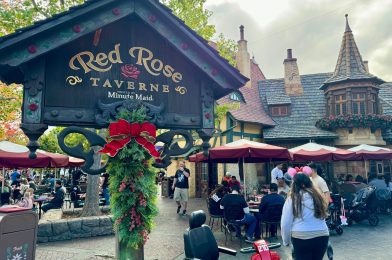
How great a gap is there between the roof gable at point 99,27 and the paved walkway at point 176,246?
4.24 meters

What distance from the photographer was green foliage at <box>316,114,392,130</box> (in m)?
17.7

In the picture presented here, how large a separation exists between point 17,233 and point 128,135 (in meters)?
2.49

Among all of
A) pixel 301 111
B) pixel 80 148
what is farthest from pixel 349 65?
pixel 80 148

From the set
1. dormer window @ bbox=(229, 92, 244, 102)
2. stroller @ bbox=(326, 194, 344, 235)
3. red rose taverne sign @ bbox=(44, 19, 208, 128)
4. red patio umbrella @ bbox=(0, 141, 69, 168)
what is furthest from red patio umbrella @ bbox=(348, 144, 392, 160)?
red patio umbrella @ bbox=(0, 141, 69, 168)

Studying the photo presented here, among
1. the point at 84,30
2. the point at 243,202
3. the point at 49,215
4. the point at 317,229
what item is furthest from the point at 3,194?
the point at 317,229

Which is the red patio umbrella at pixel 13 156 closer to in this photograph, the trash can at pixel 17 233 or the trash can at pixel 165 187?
the trash can at pixel 17 233

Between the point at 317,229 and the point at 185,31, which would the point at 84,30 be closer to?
the point at 185,31

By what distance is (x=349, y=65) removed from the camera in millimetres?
19172

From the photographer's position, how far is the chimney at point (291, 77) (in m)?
22.3

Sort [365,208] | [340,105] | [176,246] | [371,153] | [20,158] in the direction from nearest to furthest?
[176,246], [20,158], [365,208], [371,153], [340,105]

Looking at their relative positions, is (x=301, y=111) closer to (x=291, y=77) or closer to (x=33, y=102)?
(x=291, y=77)

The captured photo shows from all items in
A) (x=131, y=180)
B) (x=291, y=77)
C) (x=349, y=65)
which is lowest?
(x=131, y=180)

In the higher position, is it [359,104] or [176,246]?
[359,104]

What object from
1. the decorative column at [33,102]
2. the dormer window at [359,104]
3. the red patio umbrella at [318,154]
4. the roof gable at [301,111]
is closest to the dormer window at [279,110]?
the roof gable at [301,111]
